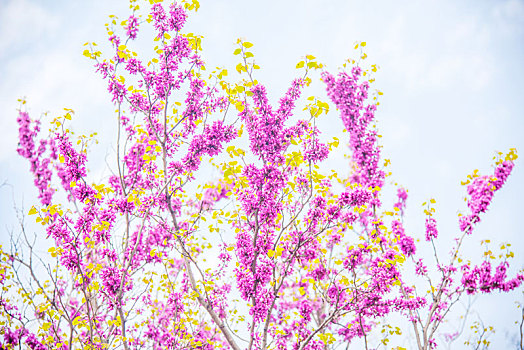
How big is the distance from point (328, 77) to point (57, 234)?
9.61 meters

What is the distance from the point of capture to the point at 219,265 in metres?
9.08

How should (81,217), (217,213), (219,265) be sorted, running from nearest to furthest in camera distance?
(81,217), (217,213), (219,265)

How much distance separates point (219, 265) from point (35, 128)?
782cm

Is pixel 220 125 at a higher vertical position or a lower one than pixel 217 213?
higher

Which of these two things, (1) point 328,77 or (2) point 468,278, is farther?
(1) point 328,77

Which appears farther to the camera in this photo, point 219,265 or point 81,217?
point 219,265

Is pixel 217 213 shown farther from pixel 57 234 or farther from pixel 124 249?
pixel 57 234

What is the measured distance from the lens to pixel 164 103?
9242mm

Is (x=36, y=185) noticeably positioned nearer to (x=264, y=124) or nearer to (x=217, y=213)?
(x=217, y=213)

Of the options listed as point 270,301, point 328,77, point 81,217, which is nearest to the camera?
point 270,301

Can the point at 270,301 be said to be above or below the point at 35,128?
below

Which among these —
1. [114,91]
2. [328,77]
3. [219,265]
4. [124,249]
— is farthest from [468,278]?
[114,91]

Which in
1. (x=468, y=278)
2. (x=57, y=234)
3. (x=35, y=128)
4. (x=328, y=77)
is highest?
(x=328, y=77)

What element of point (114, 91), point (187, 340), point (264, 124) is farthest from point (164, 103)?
point (187, 340)
